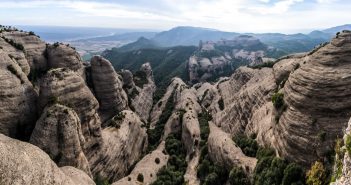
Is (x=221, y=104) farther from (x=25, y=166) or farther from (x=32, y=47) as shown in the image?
(x=25, y=166)

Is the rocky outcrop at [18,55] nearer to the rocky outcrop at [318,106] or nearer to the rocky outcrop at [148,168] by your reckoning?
the rocky outcrop at [148,168]

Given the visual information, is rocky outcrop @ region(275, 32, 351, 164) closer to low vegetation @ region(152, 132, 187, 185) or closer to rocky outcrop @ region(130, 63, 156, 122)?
low vegetation @ region(152, 132, 187, 185)

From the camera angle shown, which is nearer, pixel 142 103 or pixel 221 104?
pixel 221 104

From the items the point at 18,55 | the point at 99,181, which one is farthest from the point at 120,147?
the point at 18,55

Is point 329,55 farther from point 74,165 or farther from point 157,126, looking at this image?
point 157,126

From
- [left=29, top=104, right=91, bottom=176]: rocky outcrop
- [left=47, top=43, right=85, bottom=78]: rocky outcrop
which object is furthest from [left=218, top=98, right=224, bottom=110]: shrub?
[left=29, top=104, right=91, bottom=176]: rocky outcrop

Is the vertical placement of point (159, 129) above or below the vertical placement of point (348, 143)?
below

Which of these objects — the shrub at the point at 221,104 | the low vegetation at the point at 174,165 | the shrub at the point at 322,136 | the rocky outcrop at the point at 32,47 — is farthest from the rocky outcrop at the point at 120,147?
the shrub at the point at 322,136
